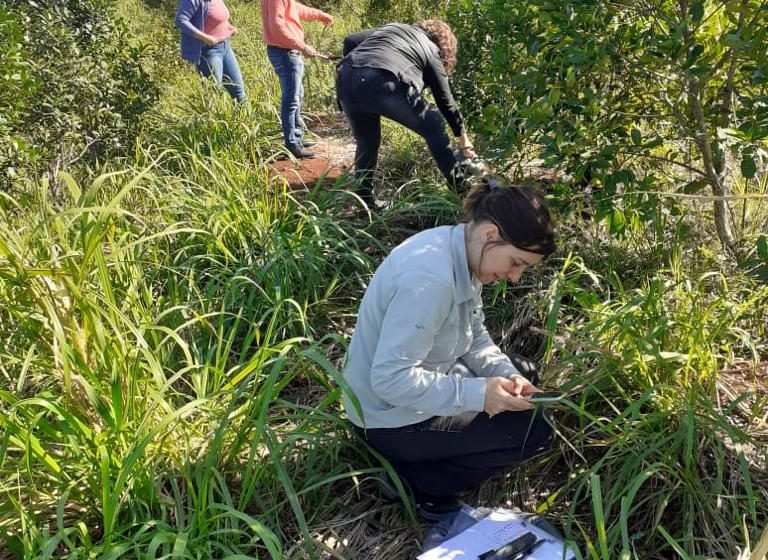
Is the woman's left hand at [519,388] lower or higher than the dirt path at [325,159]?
lower

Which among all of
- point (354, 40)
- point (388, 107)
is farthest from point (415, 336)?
point (354, 40)

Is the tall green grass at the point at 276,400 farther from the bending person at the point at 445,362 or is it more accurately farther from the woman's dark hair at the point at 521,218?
the woman's dark hair at the point at 521,218

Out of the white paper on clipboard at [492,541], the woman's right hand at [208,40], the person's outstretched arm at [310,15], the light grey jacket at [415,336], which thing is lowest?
the white paper on clipboard at [492,541]

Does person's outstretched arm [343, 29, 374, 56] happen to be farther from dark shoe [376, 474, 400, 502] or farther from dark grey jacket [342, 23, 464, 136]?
dark shoe [376, 474, 400, 502]

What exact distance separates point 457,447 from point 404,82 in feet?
6.14

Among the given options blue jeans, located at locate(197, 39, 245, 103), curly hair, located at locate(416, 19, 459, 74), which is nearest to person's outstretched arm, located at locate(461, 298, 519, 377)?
curly hair, located at locate(416, 19, 459, 74)

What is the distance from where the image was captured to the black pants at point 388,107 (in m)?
3.03

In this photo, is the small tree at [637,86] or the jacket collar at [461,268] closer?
the jacket collar at [461,268]

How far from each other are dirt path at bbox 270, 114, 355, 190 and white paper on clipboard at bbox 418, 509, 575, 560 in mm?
2283

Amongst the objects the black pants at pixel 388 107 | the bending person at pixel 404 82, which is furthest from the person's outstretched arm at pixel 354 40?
the black pants at pixel 388 107

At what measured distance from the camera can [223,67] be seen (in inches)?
188

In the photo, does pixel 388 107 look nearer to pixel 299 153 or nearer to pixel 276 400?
pixel 299 153

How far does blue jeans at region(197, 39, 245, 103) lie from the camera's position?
454cm

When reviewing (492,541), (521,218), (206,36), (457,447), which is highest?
(206,36)
